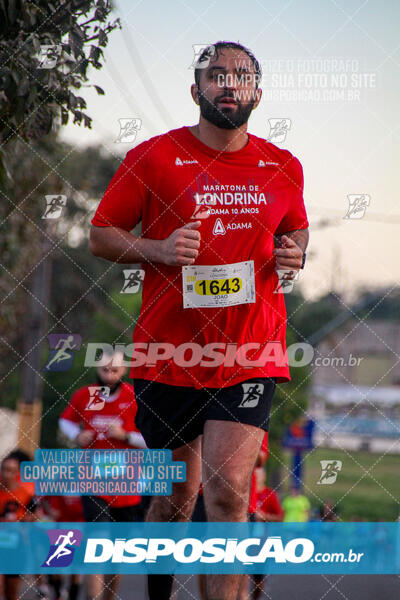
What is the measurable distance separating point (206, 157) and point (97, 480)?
6.90ft

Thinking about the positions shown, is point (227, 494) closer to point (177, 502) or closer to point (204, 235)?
point (177, 502)

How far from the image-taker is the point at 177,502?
4.21m

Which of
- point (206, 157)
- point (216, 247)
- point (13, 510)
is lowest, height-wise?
point (13, 510)

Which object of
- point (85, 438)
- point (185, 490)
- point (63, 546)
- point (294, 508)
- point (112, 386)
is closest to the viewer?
point (185, 490)

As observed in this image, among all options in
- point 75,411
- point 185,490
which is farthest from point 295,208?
point 75,411

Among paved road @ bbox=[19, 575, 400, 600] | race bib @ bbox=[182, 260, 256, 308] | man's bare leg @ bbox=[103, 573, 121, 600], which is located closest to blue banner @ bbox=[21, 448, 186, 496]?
man's bare leg @ bbox=[103, 573, 121, 600]

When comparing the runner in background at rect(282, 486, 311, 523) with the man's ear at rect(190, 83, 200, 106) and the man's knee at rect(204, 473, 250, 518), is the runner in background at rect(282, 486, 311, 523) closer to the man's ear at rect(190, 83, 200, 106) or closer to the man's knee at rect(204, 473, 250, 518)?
the man's knee at rect(204, 473, 250, 518)

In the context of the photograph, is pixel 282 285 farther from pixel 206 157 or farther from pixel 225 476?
pixel 225 476

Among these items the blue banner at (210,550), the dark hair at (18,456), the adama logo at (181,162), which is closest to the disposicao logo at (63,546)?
the blue banner at (210,550)

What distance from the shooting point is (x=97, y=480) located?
17.7 feet

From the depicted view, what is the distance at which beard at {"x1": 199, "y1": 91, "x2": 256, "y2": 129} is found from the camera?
13.5 ft

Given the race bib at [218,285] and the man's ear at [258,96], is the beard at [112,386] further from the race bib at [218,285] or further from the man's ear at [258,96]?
the man's ear at [258,96]

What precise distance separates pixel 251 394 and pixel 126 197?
99cm

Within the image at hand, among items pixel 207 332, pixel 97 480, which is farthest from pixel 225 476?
pixel 97 480
